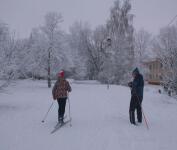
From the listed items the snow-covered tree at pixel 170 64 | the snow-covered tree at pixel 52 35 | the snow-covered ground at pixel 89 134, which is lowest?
the snow-covered ground at pixel 89 134

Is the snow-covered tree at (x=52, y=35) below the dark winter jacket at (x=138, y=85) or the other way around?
the other way around

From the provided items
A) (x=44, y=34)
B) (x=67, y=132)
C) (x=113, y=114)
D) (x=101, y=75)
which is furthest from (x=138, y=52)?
(x=67, y=132)

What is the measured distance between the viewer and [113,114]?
1155 cm

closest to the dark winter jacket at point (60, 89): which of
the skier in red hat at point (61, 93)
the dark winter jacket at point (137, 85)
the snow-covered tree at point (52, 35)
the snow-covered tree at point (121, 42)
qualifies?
the skier in red hat at point (61, 93)

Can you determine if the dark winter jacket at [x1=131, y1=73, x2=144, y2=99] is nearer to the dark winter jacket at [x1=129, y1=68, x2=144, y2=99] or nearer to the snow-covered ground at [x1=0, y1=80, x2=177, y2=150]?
the dark winter jacket at [x1=129, y1=68, x2=144, y2=99]

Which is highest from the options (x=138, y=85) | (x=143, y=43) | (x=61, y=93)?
(x=143, y=43)

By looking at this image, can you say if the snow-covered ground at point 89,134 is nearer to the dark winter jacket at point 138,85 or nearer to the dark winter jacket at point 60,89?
the dark winter jacket at point 60,89

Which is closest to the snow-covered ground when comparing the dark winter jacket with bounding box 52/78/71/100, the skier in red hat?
the skier in red hat

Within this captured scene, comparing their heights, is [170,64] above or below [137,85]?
above

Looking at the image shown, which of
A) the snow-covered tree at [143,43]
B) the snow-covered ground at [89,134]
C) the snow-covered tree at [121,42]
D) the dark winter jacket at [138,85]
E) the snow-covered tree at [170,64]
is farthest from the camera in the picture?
the snow-covered tree at [143,43]

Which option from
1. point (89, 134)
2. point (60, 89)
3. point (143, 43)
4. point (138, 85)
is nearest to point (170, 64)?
point (138, 85)

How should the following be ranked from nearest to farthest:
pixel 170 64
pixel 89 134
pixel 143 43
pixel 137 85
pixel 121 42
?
pixel 89 134 < pixel 137 85 < pixel 170 64 < pixel 121 42 < pixel 143 43

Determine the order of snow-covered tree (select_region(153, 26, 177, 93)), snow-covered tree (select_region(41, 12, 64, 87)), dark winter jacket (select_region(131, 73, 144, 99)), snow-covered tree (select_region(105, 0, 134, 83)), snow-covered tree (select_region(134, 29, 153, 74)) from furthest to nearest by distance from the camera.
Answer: snow-covered tree (select_region(134, 29, 153, 74)) < snow-covered tree (select_region(105, 0, 134, 83)) < snow-covered tree (select_region(41, 12, 64, 87)) < snow-covered tree (select_region(153, 26, 177, 93)) < dark winter jacket (select_region(131, 73, 144, 99))

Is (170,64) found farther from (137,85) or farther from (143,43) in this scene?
(143,43)
